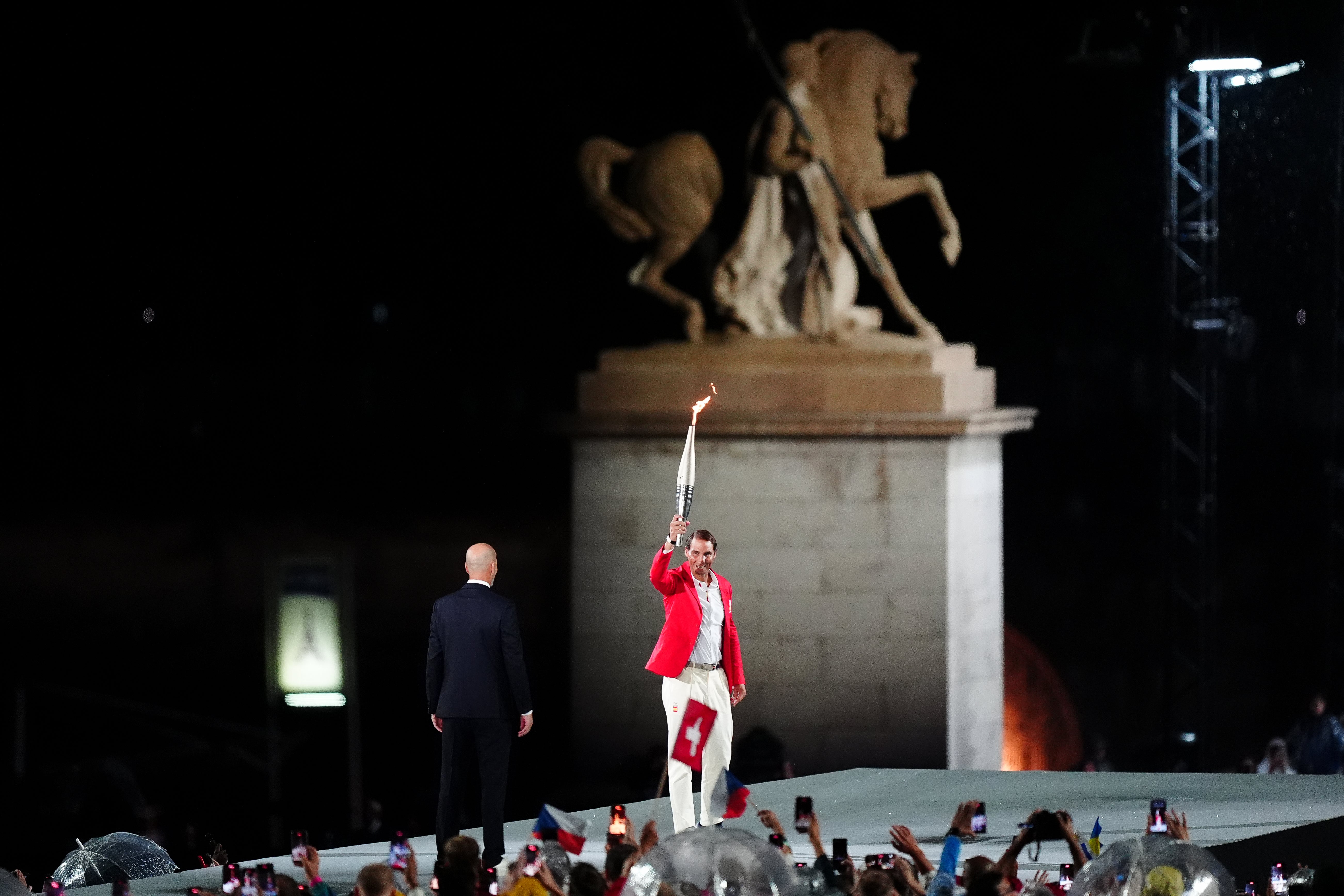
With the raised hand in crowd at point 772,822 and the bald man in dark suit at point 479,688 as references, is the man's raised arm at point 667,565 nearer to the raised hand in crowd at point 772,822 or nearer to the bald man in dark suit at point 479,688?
A: the bald man in dark suit at point 479,688

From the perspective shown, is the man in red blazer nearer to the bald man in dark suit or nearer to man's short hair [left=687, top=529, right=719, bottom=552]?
man's short hair [left=687, top=529, right=719, bottom=552]

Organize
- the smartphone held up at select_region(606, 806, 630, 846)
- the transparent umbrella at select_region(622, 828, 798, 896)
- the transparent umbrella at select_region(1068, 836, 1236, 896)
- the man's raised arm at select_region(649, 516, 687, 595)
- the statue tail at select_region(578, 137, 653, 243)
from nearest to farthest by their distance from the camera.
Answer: the transparent umbrella at select_region(622, 828, 798, 896), the transparent umbrella at select_region(1068, 836, 1236, 896), the smartphone held up at select_region(606, 806, 630, 846), the man's raised arm at select_region(649, 516, 687, 595), the statue tail at select_region(578, 137, 653, 243)

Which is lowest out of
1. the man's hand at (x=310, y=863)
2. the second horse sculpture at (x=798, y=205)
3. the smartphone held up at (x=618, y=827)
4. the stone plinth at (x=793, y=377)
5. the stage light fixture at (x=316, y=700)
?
the stage light fixture at (x=316, y=700)

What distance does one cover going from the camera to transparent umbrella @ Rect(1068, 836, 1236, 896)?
7613mm

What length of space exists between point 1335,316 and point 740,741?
7.58 m

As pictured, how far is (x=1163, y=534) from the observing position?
71.8 feet

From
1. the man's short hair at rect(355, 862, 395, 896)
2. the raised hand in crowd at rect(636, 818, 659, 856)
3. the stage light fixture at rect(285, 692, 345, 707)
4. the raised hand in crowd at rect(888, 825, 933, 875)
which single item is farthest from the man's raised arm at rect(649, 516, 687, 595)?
the stage light fixture at rect(285, 692, 345, 707)

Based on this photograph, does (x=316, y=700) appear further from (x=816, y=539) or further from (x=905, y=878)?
(x=905, y=878)

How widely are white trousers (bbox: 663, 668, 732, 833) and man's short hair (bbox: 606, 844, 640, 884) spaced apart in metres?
2.41

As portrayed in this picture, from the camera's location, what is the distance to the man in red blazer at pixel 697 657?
10.6 m

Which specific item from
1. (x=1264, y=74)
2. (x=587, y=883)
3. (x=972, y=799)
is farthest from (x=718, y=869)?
(x=1264, y=74)

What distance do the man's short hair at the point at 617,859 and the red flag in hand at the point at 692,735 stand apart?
6.45 feet

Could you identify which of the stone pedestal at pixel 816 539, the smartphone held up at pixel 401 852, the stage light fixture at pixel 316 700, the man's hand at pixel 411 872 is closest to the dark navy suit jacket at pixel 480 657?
the smartphone held up at pixel 401 852

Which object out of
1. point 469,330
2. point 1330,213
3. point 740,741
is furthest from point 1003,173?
point 740,741
